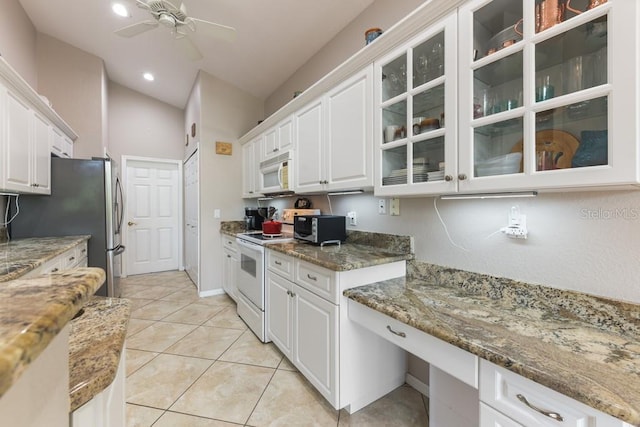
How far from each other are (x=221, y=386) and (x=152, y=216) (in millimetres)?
3967

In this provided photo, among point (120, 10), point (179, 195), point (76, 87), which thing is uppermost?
point (120, 10)

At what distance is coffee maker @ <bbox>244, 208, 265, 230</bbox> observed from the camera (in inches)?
140

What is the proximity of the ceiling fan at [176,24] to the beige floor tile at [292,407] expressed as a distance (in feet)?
8.46

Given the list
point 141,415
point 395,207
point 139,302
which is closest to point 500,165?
point 395,207

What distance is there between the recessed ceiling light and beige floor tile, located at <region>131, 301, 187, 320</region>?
317cm

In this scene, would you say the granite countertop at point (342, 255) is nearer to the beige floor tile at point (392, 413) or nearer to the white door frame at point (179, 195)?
the beige floor tile at point (392, 413)

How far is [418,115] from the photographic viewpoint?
60.7 inches

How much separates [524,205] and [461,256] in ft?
1.36

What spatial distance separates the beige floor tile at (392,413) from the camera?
1.58 metres

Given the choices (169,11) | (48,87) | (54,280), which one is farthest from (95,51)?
(54,280)

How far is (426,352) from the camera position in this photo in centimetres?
113

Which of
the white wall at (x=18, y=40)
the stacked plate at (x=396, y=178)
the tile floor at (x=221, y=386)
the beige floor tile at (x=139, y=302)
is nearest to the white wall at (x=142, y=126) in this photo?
the white wall at (x=18, y=40)

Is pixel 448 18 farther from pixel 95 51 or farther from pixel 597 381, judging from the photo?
pixel 95 51

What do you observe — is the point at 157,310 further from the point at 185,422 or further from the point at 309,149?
the point at 309,149
